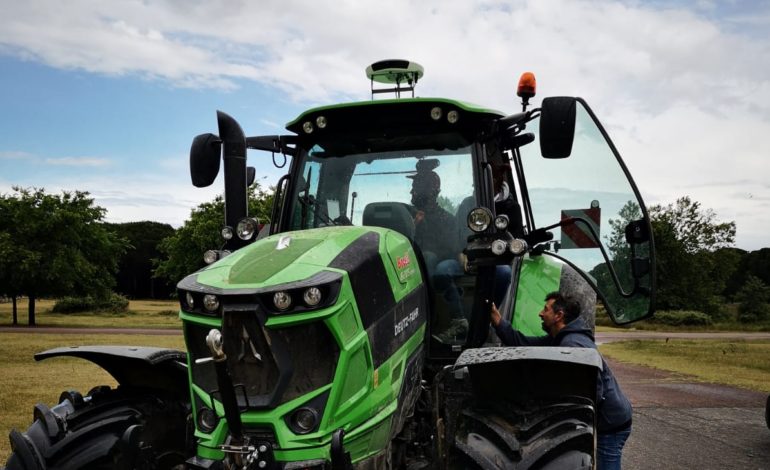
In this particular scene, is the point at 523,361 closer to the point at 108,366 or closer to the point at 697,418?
the point at 108,366

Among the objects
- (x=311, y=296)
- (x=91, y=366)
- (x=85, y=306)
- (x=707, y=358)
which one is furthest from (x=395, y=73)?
(x=85, y=306)

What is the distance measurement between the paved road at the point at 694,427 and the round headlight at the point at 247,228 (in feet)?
15.4

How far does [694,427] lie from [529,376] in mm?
6558

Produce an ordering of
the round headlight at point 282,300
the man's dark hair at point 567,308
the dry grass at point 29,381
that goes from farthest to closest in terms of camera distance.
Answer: the dry grass at point 29,381, the man's dark hair at point 567,308, the round headlight at point 282,300

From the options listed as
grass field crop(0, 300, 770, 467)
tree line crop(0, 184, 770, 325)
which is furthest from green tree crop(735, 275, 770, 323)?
grass field crop(0, 300, 770, 467)

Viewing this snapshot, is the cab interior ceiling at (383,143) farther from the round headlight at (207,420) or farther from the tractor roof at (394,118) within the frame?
the round headlight at (207,420)

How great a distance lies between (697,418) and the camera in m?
9.35

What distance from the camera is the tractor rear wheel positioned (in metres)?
3.02

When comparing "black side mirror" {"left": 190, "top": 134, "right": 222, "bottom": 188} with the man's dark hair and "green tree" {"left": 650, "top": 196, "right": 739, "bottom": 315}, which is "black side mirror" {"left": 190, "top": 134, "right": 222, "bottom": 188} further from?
"green tree" {"left": 650, "top": 196, "right": 739, "bottom": 315}

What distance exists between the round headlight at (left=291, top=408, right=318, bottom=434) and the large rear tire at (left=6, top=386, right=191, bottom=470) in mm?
728

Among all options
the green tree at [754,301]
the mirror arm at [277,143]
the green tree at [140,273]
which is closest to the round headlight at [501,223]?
the mirror arm at [277,143]

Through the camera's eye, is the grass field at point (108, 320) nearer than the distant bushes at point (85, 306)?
Yes

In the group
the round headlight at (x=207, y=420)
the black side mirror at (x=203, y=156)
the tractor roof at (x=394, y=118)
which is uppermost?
the tractor roof at (x=394, y=118)

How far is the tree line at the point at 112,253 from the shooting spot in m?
32.9
